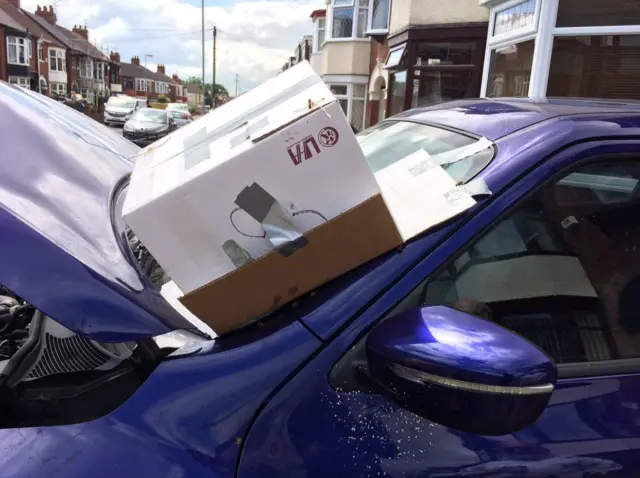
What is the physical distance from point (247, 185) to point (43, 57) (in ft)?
194

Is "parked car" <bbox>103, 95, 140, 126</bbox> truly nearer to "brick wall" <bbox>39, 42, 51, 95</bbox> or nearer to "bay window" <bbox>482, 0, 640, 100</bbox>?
"brick wall" <bbox>39, 42, 51, 95</bbox>

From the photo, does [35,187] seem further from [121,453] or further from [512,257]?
[512,257]

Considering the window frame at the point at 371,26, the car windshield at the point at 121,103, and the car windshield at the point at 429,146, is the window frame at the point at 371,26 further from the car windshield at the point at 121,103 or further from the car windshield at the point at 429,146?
the car windshield at the point at 121,103

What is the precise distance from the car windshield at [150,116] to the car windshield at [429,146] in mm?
22825

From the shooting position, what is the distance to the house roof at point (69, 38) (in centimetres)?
5758

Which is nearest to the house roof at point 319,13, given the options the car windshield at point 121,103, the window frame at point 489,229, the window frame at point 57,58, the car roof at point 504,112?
the car windshield at point 121,103

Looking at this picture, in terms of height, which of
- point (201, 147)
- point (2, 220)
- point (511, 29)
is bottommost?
point (2, 220)

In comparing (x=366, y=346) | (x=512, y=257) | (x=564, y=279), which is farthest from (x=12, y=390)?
(x=564, y=279)

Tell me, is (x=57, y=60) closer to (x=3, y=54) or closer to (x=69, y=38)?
(x=69, y=38)

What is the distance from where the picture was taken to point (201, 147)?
145 centimetres

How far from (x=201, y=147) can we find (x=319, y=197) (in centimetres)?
38

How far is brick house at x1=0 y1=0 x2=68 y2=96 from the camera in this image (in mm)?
48125

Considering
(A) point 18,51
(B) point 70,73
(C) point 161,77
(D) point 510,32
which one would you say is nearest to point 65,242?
(D) point 510,32

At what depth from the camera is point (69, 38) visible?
62.3 m
